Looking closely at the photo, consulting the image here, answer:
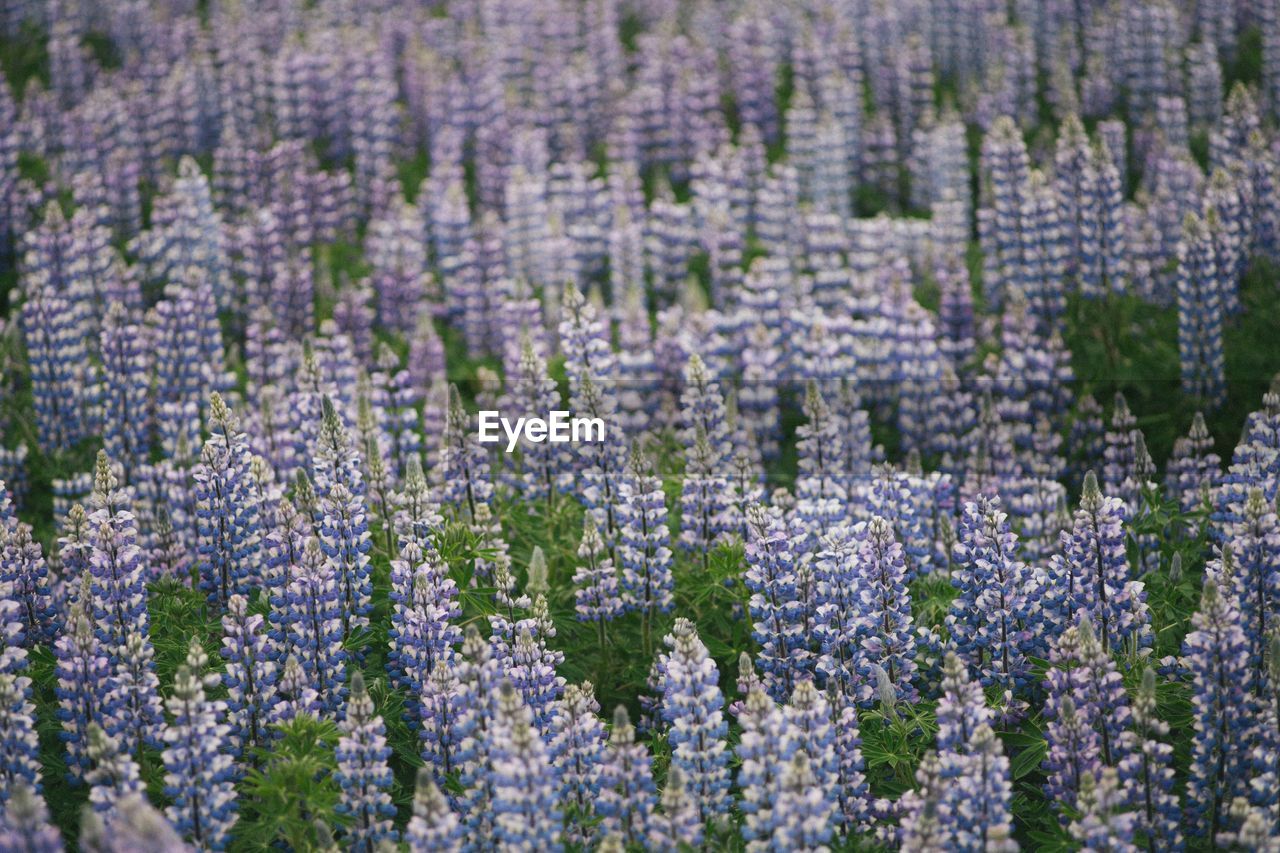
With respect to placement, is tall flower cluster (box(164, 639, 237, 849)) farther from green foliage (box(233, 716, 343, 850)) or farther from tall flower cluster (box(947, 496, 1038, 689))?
tall flower cluster (box(947, 496, 1038, 689))

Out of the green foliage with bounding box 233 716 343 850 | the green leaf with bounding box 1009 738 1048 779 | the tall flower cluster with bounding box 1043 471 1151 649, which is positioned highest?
the tall flower cluster with bounding box 1043 471 1151 649

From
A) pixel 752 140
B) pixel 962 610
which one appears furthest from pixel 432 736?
pixel 752 140

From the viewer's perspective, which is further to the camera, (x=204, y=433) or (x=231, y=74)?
(x=231, y=74)

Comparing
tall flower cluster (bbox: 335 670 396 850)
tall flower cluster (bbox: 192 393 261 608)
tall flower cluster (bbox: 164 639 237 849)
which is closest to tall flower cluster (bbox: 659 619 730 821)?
tall flower cluster (bbox: 335 670 396 850)

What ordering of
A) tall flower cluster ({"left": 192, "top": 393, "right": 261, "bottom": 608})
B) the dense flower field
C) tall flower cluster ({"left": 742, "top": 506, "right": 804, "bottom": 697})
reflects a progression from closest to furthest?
the dense flower field
tall flower cluster ({"left": 742, "top": 506, "right": 804, "bottom": 697})
tall flower cluster ({"left": 192, "top": 393, "right": 261, "bottom": 608})

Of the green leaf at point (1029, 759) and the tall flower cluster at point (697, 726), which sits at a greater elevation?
the tall flower cluster at point (697, 726)

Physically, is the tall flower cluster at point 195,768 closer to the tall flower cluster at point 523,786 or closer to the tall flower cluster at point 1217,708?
the tall flower cluster at point 523,786

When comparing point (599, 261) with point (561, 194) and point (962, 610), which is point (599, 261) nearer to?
point (561, 194)

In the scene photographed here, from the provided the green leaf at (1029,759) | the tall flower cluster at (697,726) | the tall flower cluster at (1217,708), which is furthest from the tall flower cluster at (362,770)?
the tall flower cluster at (1217,708)
